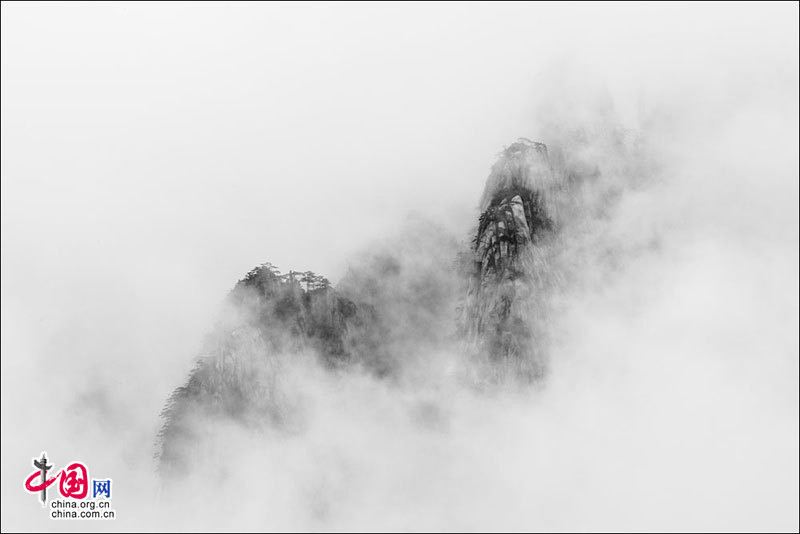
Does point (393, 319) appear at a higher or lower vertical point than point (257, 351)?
higher

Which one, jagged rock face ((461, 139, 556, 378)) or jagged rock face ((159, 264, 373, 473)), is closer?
jagged rock face ((461, 139, 556, 378))

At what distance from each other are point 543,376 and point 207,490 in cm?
4964

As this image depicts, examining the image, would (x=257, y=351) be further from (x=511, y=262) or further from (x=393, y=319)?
(x=511, y=262)

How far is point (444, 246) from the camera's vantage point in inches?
4451

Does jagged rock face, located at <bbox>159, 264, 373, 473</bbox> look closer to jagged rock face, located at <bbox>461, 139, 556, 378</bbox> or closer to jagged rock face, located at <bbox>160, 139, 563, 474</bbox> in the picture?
jagged rock face, located at <bbox>160, 139, 563, 474</bbox>

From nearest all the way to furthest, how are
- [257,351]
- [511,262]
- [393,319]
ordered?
[511,262], [257,351], [393,319]

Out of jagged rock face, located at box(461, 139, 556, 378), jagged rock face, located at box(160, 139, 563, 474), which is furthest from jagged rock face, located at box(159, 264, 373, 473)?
jagged rock face, located at box(461, 139, 556, 378)

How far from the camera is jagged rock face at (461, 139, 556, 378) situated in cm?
9200

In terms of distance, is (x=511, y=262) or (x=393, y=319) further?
(x=393, y=319)

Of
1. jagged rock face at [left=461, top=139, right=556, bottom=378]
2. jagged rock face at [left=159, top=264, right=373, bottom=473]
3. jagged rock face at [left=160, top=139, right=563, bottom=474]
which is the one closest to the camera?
jagged rock face at [left=461, top=139, right=556, bottom=378]

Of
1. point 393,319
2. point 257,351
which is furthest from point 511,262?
point 257,351

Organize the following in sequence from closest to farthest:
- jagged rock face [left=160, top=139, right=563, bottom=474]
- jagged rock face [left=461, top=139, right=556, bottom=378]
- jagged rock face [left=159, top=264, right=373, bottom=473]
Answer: jagged rock face [left=461, top=139, right=556, bottom=378]
jagged rock face [left=160, top=139, right=563, bottom=474]
jagged rock face [left=159, top=264, right=373, bottom=473]

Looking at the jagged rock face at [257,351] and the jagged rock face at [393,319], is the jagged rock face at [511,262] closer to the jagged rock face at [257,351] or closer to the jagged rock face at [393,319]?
the jagged rock face at [393,319]

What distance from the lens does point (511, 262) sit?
94.2 m
